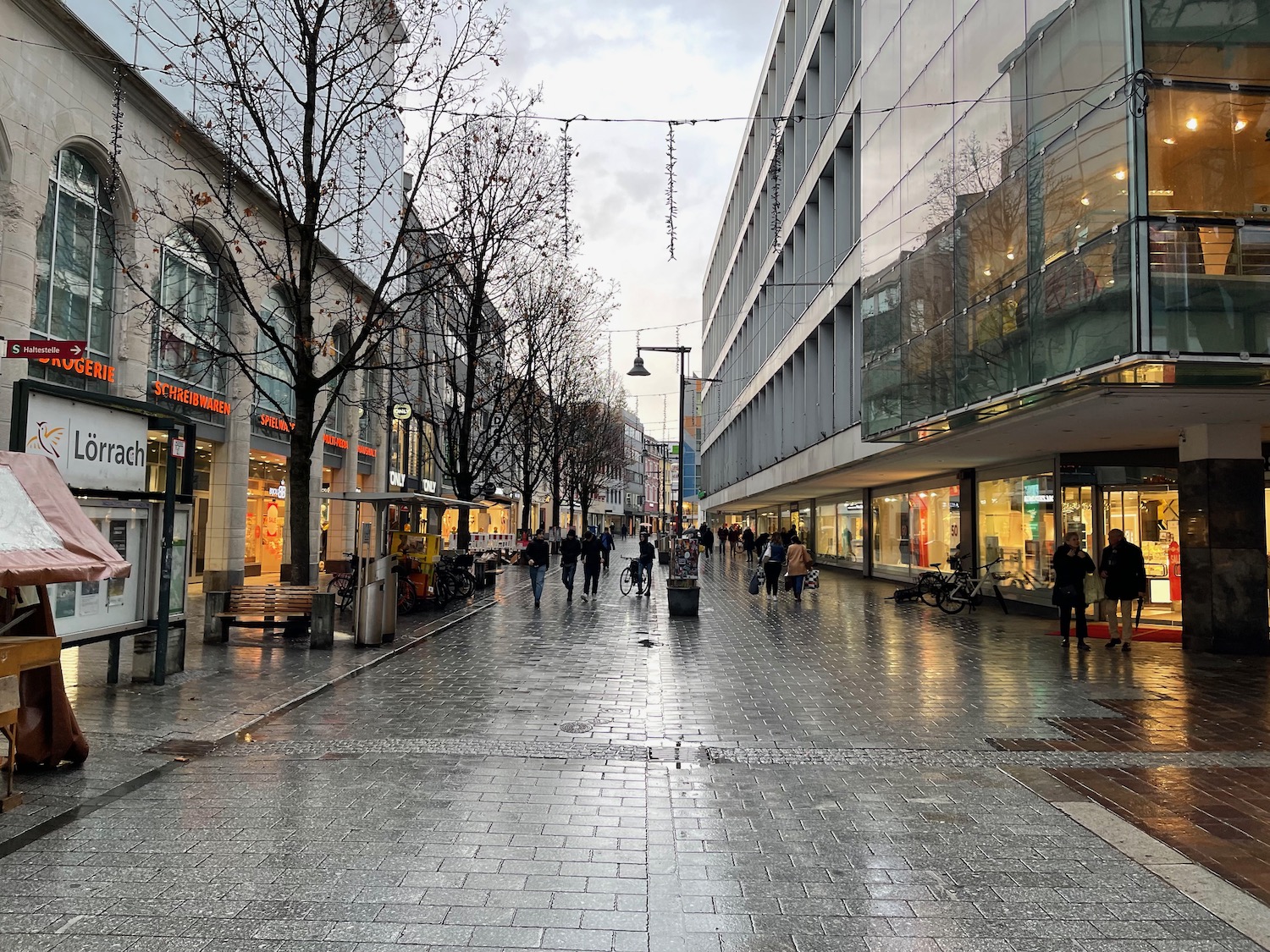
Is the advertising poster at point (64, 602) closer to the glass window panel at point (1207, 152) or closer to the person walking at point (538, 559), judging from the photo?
the person walking at point (538, 559)

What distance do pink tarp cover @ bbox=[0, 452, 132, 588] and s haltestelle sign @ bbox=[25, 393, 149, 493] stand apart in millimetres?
1323

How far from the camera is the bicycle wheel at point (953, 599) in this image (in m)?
18.6

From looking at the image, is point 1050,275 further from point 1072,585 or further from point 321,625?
point 321,625

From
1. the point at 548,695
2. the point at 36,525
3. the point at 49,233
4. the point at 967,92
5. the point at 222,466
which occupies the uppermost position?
the point at 967,92

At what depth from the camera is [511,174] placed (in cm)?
1823

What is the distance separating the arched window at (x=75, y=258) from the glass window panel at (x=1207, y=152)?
16.4 m

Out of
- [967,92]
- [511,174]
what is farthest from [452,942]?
[511,174]

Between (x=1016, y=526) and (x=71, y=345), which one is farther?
(x=1016, y=526)

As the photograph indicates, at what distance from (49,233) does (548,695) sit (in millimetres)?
12404

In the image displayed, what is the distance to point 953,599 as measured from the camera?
18641 millimetres

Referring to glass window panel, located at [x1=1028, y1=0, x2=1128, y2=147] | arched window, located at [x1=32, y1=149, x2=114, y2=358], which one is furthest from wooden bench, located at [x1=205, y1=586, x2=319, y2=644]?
glass window panel, located at [x1=1028, y1=0, x2=1128, y2=147]

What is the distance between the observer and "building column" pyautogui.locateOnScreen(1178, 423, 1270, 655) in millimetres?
12625

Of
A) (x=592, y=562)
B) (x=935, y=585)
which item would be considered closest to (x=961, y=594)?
(x=935, y=585)

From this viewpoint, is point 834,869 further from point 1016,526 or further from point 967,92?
point 1016,526
